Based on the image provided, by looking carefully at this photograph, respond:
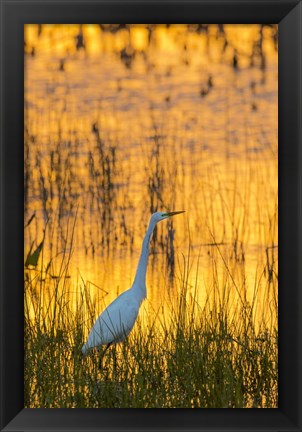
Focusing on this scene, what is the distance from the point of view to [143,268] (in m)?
3.31

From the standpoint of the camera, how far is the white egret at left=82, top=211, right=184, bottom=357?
315 cm

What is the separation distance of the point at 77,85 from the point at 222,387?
1123 mm

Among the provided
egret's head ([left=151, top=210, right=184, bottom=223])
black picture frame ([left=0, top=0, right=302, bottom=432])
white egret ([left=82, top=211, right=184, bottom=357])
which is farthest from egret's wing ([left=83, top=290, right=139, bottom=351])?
black picture frame ([left=0, top=0, right=302, bottom=432])

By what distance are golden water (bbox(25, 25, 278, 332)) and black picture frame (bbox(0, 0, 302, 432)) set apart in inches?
15.2

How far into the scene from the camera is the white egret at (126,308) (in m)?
3.15

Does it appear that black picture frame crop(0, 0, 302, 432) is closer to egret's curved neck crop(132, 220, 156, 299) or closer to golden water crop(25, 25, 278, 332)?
golden water crop(25, 25, 278, 332)
